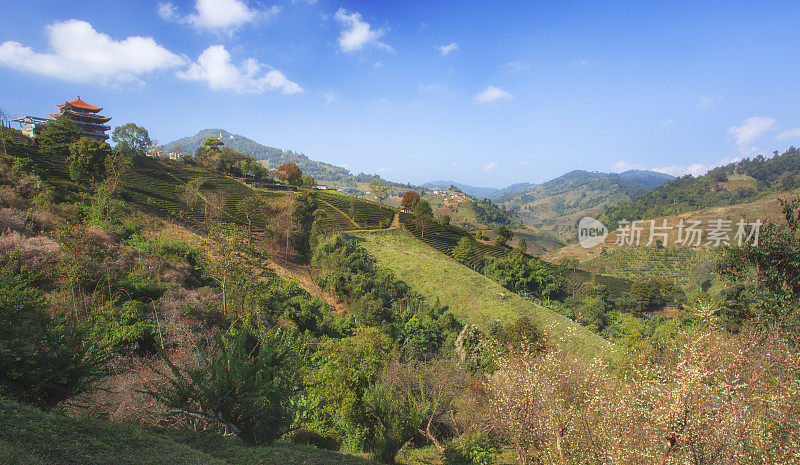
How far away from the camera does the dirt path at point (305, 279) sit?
101 feet

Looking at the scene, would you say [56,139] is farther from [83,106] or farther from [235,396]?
[235,396]

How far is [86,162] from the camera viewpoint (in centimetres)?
3438

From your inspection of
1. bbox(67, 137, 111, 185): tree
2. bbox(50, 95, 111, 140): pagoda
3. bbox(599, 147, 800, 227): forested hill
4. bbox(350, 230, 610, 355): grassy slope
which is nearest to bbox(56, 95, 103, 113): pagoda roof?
bbox(50, 95, 111, 140): pagoda

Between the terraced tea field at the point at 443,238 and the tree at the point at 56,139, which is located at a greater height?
the tree at the point at 56,139

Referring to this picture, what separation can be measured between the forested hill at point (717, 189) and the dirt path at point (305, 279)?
152367 millimetres

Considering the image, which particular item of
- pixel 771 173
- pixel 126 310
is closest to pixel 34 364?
pixel 126 310

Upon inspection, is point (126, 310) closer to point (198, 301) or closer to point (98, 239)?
point (198, 301)

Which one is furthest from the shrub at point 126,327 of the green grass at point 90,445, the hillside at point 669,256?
the hillside at point 669,256

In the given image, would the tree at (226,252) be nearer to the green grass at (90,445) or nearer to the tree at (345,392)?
the tree at (345,392)

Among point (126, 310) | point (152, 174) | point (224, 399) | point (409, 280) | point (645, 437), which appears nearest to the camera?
point (224, 399)

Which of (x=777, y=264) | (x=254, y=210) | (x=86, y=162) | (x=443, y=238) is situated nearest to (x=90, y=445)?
(x=777, y=264)

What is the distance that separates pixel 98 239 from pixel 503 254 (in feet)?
184

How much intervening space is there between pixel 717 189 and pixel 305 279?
622 ft

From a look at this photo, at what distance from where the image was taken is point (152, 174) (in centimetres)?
5106
